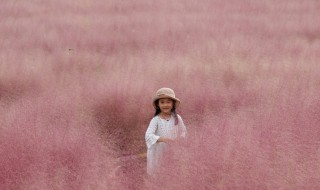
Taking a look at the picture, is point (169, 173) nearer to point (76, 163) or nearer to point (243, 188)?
point (243, 188)

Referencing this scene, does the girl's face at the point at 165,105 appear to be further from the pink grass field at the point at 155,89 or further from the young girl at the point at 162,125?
the pink grass field at the point at 155,89

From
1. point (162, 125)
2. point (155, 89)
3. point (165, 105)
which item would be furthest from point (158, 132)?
point (155, 89)

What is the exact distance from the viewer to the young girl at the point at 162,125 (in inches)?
104

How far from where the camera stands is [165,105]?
2.70 meters

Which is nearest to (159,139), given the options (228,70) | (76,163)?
(76,163)

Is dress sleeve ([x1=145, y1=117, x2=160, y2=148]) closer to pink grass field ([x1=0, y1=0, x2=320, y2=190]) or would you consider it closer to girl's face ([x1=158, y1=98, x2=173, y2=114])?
girl's face ([x1=158, y1=98, x2=173, y2=114])

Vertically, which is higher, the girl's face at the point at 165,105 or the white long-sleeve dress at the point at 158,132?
the girl's face at the point at 165,105

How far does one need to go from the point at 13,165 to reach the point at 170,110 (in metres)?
1.04

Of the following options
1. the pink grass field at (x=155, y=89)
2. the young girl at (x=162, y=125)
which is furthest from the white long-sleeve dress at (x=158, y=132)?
the pink grass field at (x=155, y=89)

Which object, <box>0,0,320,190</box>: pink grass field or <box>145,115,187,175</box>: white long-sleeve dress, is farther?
<box>145,115,187,175</box>: white long-sleeve dress

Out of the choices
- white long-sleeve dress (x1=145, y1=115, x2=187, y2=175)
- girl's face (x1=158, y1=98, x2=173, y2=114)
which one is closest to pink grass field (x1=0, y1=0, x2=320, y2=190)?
white long-sleeve dress (x1=145, y1=115, x2=187, y2=175)

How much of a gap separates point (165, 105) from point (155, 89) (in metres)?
1.36

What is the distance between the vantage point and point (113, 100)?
3.89 metres

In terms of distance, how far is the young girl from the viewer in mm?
2629
